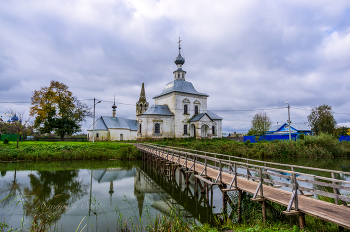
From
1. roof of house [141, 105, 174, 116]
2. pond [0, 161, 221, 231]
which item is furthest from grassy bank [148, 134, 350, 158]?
pond [0, 161, 221, 231]

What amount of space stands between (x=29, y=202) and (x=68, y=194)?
2.00 meters

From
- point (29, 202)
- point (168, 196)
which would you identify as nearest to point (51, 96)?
point (29, 202)

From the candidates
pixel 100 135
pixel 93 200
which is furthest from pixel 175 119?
pixel 93 200

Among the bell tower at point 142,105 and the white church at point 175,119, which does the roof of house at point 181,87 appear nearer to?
the white church at point 175,119

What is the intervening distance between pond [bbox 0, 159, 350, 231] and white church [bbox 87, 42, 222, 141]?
17.0 metres

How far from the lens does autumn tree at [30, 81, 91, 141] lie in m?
32.4

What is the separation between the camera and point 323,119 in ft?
130

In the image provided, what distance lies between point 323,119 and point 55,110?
44754 millimetres

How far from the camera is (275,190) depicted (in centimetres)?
734

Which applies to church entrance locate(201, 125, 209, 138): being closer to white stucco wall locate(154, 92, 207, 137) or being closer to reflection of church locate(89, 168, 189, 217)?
white stucco wall locate(154, 92, 207, 137)

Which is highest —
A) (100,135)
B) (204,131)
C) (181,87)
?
(181,87)

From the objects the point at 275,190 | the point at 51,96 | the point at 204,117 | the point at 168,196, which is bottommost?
the point at 168,196

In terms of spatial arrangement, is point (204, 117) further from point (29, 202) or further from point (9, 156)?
point (29, 202)

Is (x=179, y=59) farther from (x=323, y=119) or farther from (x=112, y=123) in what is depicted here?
(x=323, y=119)
